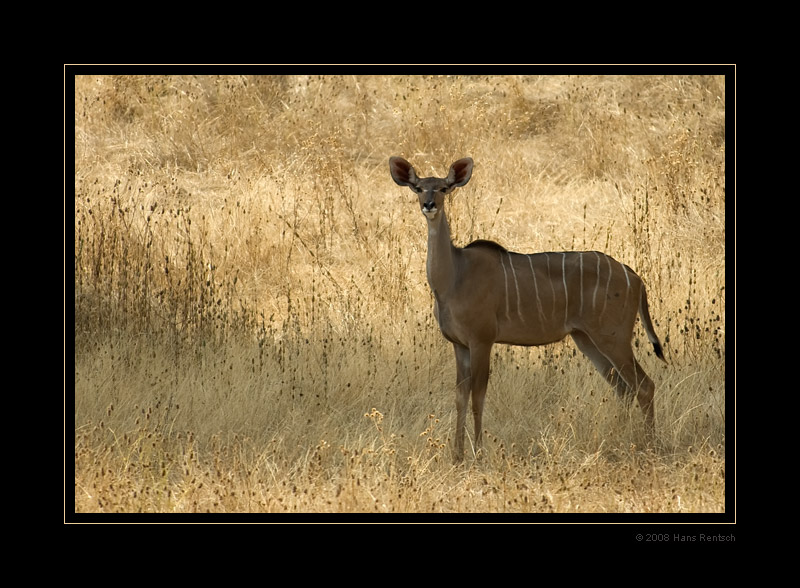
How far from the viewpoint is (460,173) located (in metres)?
6.73

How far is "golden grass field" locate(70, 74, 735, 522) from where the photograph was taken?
604 centimetres

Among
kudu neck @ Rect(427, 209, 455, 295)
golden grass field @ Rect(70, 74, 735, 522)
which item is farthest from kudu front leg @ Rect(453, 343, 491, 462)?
kudu neck @ Rect(427, 209, 455, 295)

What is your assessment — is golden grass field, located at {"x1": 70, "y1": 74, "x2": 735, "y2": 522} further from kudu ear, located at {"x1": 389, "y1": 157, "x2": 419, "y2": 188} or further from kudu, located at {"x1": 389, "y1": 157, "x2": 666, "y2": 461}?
kudu ear, located at {"x1": 389, "y1": 157, "x2": 419, "y2": 188}

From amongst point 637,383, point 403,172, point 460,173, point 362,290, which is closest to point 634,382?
point 637,383

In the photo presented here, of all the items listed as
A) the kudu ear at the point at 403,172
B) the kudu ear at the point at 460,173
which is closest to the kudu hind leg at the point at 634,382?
the kudu ear at the point at 460,173

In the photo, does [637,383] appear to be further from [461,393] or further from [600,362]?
[461,393]

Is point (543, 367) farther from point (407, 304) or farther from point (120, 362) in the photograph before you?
point (120, 362)

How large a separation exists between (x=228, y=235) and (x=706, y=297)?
14.7 feet

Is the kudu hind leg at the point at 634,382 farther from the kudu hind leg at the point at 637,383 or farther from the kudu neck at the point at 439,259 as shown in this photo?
the kudu neck at the point at 439,259

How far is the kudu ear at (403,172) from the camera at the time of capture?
6.58 metres

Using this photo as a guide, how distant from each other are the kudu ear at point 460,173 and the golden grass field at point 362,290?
1.47 m

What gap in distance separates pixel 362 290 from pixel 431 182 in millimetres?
3079

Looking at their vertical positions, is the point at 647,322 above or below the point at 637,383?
above

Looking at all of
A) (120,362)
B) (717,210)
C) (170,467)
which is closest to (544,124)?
(717,210)
